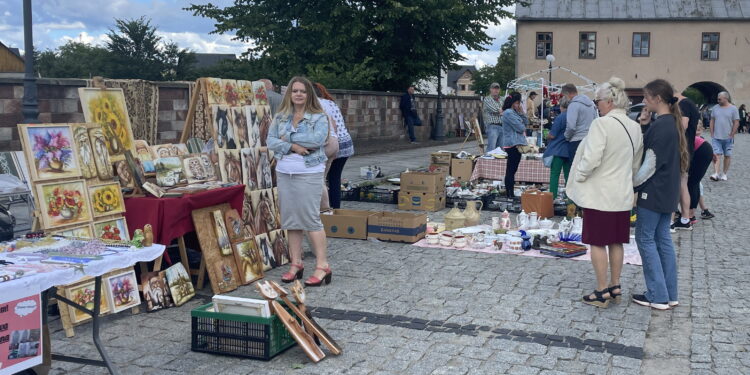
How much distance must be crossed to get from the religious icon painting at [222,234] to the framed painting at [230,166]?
1.80 feet

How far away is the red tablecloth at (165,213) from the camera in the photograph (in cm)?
612

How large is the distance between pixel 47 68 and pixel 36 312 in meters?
89.1

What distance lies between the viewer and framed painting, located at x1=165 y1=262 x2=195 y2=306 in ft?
20.3

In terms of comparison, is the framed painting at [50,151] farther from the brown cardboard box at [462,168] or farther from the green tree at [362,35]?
the green tree at [362,35]

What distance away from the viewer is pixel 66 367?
471 cm

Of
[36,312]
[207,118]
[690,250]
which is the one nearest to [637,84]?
[690,250]

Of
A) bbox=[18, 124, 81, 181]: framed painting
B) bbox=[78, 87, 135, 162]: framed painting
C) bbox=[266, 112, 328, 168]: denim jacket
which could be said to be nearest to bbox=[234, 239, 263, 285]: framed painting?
bbox=[266, 112, 328, 168]: denim jacket

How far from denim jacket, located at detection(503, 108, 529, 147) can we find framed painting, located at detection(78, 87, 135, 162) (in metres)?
6.69

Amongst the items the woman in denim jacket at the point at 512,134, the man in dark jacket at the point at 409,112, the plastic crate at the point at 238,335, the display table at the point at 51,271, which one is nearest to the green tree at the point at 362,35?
the man in dark jacket at the point at 409,112

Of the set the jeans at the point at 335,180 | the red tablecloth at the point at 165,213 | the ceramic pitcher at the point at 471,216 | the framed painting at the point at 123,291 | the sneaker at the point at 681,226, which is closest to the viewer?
the framed painting at the point at 123,291

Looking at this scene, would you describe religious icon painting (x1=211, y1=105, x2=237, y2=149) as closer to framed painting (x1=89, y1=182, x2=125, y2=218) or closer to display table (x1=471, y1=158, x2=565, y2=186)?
framed painting (x1=89, y1=182, x2=125, y2=218)

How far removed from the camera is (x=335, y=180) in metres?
9.37

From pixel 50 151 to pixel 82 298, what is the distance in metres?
1.11

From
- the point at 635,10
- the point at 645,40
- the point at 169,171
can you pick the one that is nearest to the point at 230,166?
the point at 169,171
